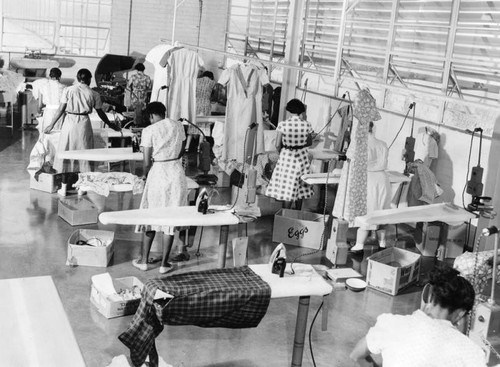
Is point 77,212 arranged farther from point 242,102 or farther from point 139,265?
point 242,102

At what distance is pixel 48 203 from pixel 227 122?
265cm

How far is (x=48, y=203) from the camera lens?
29.1 ft

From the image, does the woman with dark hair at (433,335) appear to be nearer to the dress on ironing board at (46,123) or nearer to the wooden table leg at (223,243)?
the wooden table leg at (223,243)

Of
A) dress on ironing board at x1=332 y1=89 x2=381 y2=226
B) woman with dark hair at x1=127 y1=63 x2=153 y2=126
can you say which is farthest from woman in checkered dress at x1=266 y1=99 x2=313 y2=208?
Answer: woman with dark hair at x1=127 y1=63 x2=153 y2=126

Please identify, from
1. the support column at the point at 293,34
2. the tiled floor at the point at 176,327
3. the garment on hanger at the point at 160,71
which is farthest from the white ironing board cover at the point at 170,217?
the support column at the point at 293,34

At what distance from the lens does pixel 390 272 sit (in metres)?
6.97

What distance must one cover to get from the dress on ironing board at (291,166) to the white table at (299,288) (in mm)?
3428

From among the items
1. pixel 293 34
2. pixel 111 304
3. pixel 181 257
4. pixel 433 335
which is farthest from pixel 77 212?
pixel 293 34

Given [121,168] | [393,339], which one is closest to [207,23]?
[121,168]

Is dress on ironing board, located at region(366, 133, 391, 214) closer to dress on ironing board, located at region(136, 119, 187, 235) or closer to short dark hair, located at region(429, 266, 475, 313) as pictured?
dress on ironing board, located at region(136, 119, 187, 235)

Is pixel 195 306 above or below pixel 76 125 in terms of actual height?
below

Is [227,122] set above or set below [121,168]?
above

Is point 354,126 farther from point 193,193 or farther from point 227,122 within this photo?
point 227,122

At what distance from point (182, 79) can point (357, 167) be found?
3552mm
